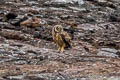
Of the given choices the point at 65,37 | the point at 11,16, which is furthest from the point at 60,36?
the point at 11,16

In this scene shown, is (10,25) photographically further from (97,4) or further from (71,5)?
(97,4)

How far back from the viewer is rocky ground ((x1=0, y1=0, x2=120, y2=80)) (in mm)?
12797

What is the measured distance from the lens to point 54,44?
18000mm

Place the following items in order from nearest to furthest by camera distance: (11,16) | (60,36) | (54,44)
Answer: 1. (60,36)
2. (54,44)
3. (11,16)

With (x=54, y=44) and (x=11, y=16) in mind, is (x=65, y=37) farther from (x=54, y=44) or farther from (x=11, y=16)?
(x=11, y=16)

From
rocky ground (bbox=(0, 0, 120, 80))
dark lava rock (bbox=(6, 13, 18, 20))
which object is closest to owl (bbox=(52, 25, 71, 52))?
rocky ground (bbox=(0, 0, 120, 80))

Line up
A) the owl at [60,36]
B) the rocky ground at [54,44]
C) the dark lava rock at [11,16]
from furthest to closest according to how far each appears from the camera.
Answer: the dark lava rock at [11,16]
the owl at [60,36]
the rocky ground at [54,44]

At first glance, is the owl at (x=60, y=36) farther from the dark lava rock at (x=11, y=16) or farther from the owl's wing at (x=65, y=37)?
the dark lava rock at (x=11, y=16)

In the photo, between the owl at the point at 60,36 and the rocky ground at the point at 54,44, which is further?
the owl at the point at 60,36

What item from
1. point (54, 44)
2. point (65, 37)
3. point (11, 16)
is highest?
point (65, 37)

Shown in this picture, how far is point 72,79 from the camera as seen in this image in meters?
12.1

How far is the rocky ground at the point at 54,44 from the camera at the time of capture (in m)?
12.8

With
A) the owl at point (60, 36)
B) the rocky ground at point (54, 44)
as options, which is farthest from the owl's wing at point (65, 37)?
the rocky ground at point (54, 44)

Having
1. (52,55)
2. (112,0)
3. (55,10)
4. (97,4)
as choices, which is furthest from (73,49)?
(112,0)
